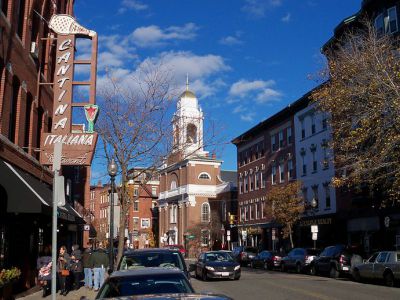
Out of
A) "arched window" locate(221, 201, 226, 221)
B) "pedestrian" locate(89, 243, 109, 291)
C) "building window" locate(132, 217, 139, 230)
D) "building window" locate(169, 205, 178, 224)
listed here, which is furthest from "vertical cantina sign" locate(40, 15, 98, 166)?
"building window" locate(132, 217, 139, 230)

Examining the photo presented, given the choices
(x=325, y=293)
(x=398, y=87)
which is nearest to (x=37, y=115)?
(x=325, y=293)

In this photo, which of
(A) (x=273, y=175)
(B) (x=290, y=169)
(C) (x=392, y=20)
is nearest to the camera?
(C) (x=392, y=20)

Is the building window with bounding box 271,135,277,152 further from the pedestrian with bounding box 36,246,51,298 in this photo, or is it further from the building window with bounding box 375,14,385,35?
the pedestrian with bounding box 36,246,51,298

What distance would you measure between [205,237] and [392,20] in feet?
170

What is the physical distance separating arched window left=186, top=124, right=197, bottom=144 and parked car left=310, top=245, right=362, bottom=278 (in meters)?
9.92

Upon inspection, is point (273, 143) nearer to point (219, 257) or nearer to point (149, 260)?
point (219, 257)

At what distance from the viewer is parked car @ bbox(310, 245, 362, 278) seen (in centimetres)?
2620

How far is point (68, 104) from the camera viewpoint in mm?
18219

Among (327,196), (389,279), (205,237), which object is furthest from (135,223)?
(389,279)

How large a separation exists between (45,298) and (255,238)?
45246 mm

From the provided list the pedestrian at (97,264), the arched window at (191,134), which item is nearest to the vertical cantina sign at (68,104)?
the pedestrian at (97,264)

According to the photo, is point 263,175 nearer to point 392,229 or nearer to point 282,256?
point 282,256

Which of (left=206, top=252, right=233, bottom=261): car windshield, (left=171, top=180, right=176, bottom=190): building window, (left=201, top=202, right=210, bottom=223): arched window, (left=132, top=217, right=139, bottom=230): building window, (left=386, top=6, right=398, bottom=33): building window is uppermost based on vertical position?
(left=386, top=6, right=398, bottom=33): building window

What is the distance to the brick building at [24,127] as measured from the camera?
14383mm
